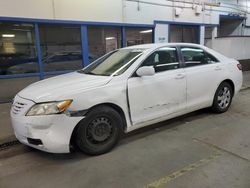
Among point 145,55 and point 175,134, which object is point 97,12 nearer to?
point 145,55

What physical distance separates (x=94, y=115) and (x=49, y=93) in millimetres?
668

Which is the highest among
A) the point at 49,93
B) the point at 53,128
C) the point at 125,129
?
the point at 49,93

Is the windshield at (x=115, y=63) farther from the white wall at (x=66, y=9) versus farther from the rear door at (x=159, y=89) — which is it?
the white wall at (x=66, y=9)

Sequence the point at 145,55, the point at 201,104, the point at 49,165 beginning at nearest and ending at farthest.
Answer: the point at 49,165 → the point at 145,55 → the point at 201,104

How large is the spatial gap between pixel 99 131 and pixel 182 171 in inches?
48.3

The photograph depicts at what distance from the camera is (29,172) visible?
2.98 m

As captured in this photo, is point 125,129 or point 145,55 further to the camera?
point 145,55

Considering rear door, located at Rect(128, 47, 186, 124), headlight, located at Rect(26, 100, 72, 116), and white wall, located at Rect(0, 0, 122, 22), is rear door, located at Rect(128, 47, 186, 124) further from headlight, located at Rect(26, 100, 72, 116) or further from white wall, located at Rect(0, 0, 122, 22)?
white wall, located at Rect(0, 0, 122, 22)

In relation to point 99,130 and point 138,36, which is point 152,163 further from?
point 138,36

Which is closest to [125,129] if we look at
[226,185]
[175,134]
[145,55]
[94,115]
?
[94,115]

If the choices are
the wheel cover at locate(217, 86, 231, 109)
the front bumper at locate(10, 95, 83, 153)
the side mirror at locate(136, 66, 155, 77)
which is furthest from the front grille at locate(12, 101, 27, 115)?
the wheel cover at locate(217, 86, 231, 109)

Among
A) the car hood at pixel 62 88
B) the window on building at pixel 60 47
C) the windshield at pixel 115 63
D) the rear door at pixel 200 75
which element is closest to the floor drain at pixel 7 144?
the car hood at pixel 62 88

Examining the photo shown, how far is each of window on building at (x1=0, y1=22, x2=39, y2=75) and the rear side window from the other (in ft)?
15.5

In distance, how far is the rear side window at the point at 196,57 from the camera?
4328 millimetres
